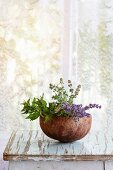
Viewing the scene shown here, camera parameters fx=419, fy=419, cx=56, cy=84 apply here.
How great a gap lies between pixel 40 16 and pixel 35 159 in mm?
1122

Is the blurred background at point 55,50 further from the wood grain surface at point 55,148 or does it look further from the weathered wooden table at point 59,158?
the weathered wooden table at point 59,158

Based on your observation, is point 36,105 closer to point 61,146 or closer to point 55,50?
point 61,146

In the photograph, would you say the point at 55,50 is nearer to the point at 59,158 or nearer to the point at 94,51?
the point at 94,51

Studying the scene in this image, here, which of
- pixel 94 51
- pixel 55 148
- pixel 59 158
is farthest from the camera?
pixel 94 51

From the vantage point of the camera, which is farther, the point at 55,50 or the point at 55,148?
the point at 55,50

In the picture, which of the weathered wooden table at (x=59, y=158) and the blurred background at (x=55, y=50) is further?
the blurred background at (x=55, y=50)

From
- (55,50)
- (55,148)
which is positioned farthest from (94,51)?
(55,148)

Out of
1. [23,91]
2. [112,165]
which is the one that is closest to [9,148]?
[112,165]

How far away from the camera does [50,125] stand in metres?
1.85

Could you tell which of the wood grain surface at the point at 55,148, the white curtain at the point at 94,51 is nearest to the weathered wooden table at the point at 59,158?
the wood grain surface at the point at 55,148

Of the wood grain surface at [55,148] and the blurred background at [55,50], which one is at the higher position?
the blurred background at [55,50]

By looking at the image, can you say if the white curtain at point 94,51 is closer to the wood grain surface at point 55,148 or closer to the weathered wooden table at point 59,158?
the wood grain surface at point 55,148

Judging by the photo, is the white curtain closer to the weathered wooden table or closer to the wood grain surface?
A: the wood grain surface

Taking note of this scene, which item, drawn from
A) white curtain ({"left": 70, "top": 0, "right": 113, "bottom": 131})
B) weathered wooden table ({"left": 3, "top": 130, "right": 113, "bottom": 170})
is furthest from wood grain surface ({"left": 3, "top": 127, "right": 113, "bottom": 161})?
white curtain ({"left": 70, "top": 0, "right": 113, "bottom": 131})
